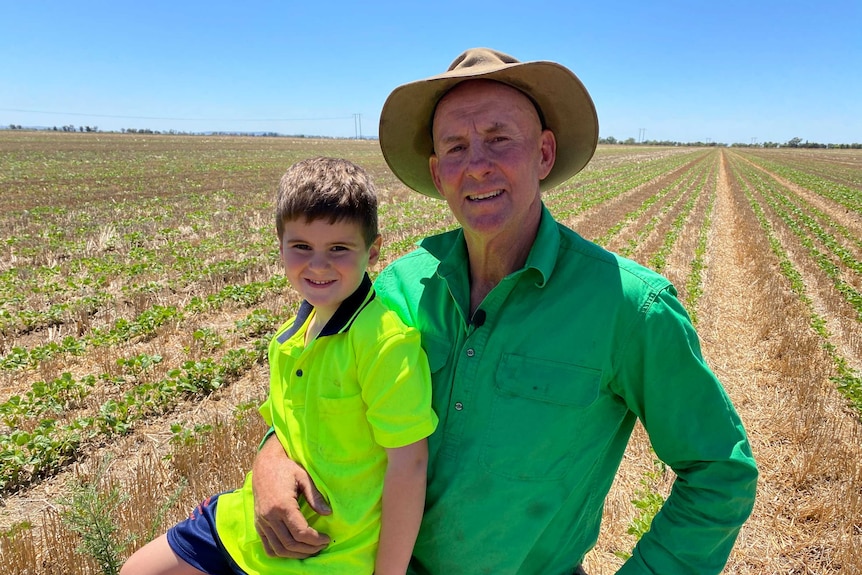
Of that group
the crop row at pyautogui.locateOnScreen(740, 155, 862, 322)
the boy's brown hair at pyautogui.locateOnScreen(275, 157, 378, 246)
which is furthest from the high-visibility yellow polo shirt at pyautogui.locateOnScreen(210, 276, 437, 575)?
the crop row at pyautogui.locateOnScreen(740, 155, 862, 322)

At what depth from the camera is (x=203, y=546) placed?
1.95m

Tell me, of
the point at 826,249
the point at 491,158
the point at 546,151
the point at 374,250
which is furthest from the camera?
the point at 826,249

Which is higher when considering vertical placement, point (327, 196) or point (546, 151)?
point (546, 151)

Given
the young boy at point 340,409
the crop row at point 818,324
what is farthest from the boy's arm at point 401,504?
the crop row at point 818,324

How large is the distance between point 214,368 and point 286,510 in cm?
450

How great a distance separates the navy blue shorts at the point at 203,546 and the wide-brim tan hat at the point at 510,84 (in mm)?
1635

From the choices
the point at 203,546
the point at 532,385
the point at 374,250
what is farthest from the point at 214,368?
the point at 532,385

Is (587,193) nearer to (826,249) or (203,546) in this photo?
(826,249)

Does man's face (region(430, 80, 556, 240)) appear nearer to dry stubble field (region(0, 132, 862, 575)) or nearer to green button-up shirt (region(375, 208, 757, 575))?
green button-up shirt (region(375, 208, 757, 575))

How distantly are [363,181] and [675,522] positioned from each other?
56.0 inches

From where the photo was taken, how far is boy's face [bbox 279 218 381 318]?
1.83m

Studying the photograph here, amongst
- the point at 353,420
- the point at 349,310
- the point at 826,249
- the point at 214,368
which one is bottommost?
the point at 214,368

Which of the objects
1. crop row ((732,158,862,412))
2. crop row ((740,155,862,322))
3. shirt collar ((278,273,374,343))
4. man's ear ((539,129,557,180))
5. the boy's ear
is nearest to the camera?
shirt collar ((278,273,374,343))

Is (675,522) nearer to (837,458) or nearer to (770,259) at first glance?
(837,458)
